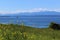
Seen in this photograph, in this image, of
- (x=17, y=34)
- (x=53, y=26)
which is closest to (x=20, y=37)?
(x=17, y=34)

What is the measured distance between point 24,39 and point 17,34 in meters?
0.30

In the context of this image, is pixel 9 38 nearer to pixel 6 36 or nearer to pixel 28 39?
pixel 6 36

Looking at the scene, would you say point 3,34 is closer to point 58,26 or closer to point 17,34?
point 17,34

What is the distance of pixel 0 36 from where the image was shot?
9.05 metres

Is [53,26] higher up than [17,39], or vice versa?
[17,39]

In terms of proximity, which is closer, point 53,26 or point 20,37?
point 20,37

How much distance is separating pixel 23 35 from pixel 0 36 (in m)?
0.85

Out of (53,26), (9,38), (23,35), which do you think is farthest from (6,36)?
(53,26)

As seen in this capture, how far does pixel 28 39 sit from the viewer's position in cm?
941

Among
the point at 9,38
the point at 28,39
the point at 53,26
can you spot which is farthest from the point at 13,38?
the point at 53,26

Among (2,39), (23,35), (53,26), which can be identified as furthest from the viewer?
(53,26)

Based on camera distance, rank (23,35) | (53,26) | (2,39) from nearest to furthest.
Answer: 1. (2,39)
2. (23,35)
3. (53,26)

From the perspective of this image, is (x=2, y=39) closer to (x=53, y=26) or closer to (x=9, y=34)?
(x=9, y=34)

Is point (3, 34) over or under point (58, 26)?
over
